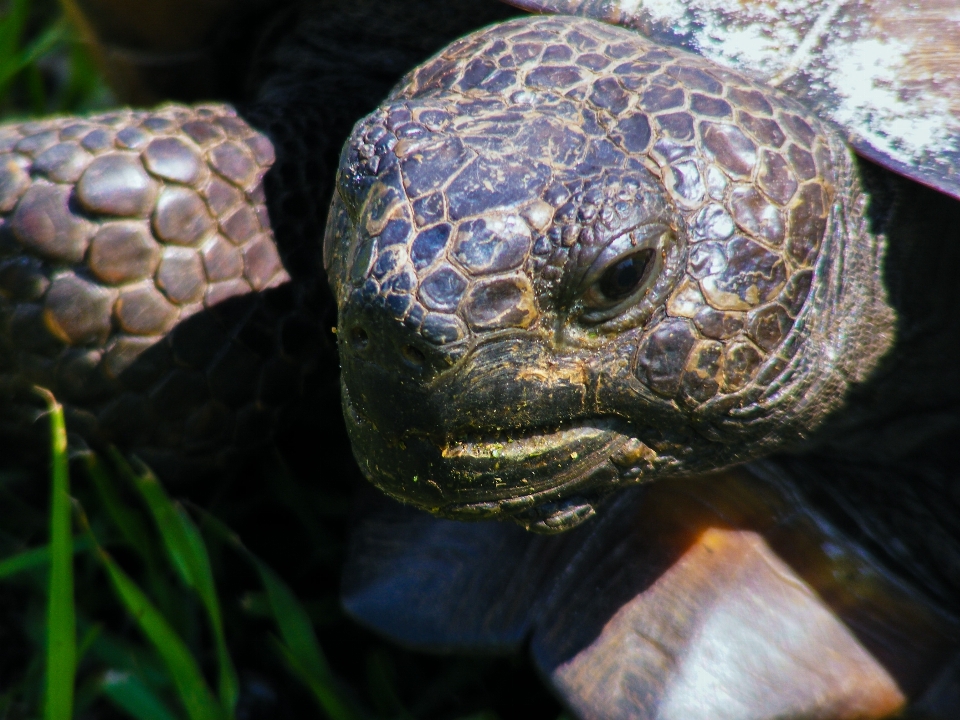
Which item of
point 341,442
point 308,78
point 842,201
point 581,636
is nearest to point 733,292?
point 842,201

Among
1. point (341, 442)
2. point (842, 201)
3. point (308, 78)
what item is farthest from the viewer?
point (308, 78)

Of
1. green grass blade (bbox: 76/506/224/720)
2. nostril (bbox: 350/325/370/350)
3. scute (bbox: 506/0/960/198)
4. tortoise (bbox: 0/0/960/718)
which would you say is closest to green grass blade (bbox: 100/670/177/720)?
green grass blade (bbox: 76/506/224/720)

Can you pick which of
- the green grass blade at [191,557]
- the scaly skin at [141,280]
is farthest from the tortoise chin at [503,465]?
the scaly skin at [141,280]

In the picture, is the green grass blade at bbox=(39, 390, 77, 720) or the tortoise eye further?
the green grass blade at bbox=(39, 390, 77, 720)

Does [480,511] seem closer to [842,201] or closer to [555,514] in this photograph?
[555,514]

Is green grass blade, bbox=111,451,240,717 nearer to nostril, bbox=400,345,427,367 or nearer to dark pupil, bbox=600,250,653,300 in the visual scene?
nostril, bbox=400,345,427,367

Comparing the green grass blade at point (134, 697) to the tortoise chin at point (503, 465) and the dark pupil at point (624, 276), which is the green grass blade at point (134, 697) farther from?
the dark pupil at point (624, 276)
